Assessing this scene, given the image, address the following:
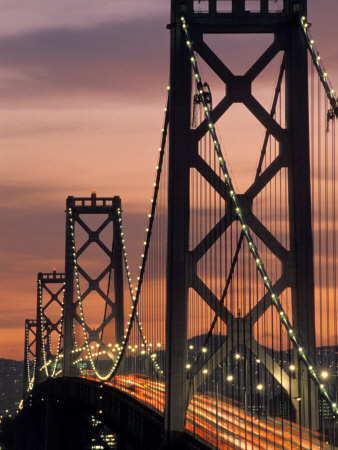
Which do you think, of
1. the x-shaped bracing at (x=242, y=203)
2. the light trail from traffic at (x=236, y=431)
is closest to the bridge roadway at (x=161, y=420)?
the light trail from traffic at (x=236, y=431)

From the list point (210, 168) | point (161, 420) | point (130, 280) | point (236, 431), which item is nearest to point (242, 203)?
point (210, 168)

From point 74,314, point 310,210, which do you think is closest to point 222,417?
point 310,210

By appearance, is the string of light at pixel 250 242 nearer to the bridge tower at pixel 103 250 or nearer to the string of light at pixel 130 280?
the string of light at pixel 130 280

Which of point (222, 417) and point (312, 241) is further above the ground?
point (312, 241)

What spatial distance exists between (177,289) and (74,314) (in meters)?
51.8

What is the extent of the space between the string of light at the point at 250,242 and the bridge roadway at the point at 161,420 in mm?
1139

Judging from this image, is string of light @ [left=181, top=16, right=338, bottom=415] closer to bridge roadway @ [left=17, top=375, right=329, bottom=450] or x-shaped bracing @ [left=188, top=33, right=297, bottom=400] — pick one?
x-shaped bracing @ [left=188, top=33, right=297, bottom=400]

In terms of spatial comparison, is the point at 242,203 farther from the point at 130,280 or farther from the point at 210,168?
the point at 130,280

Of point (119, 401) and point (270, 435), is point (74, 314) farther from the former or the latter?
point (270, 435)

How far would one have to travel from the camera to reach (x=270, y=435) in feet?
83.4

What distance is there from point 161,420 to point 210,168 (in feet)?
27.3

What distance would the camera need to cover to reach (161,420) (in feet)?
105

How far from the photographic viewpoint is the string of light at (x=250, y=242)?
74.5 feet

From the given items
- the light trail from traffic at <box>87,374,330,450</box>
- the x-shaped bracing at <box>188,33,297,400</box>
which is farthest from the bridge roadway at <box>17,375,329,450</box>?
the x-shaped bracing at <box>188,33,297,400</box>
